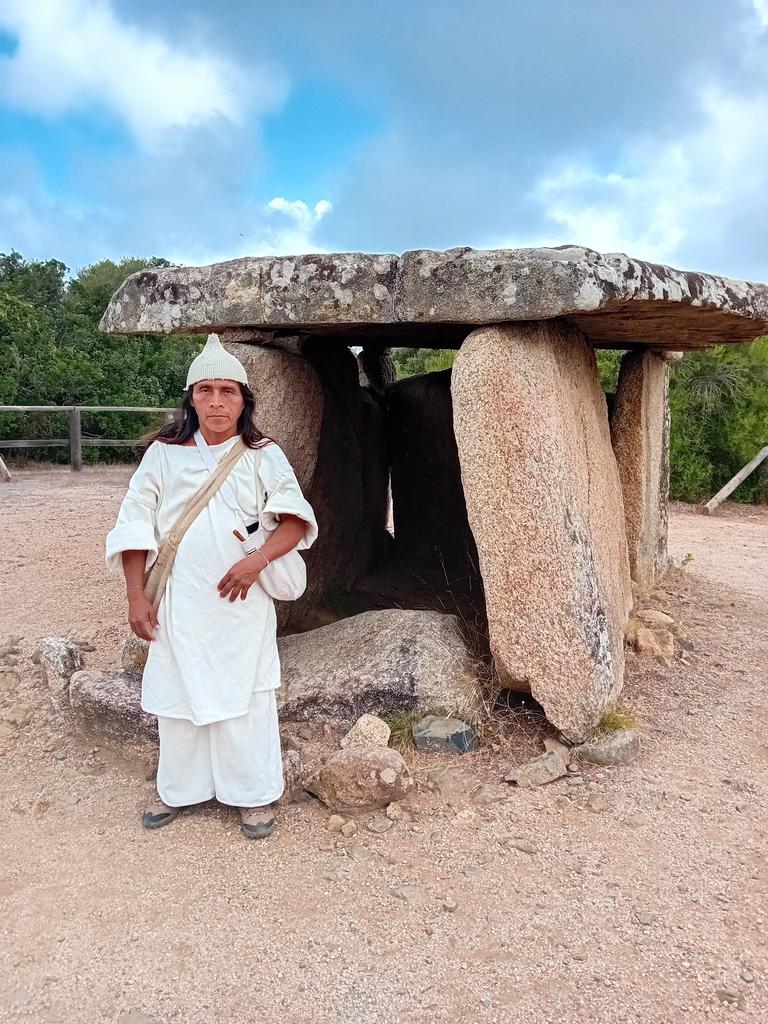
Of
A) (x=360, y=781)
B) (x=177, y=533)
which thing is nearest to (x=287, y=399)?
(x=177, y=533)

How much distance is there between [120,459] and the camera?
52.0ft

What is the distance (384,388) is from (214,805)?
4.22m

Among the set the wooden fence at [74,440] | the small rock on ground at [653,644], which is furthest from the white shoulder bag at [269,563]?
the wooden fence at [74,440]

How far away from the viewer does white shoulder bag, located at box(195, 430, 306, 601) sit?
3.04 m

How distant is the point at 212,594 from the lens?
117 inches

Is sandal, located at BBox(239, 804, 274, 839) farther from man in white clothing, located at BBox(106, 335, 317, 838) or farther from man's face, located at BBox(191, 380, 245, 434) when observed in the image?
man's face, located at BBox(191, 380, 245, 434)

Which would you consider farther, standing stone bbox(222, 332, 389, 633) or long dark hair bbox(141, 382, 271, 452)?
standing stone bbox(222, 332, 389, 633)

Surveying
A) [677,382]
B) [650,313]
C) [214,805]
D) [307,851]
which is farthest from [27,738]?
[677,382]

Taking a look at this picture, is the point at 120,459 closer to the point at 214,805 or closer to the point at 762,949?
the point at 214,805

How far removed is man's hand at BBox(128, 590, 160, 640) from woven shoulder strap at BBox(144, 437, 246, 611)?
0.14 ft

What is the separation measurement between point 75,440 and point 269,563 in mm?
12572

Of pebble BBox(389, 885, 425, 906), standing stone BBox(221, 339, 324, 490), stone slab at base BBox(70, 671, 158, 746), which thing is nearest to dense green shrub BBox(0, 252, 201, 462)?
standing stone BBox(221, 339, 324, 490)

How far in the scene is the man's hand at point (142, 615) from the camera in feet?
9.86

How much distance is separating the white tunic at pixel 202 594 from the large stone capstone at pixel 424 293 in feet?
3.15
